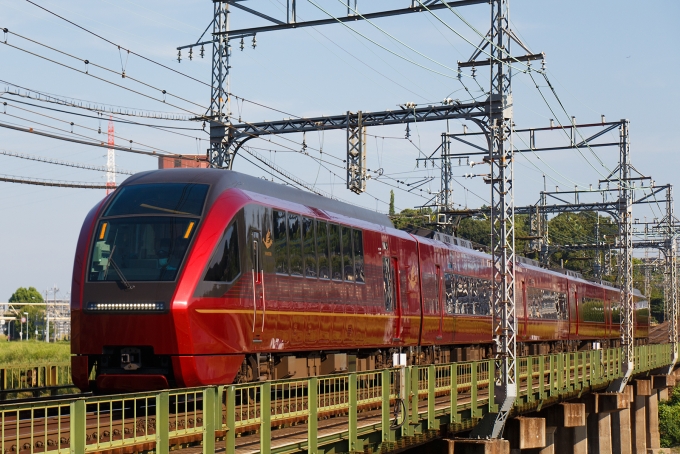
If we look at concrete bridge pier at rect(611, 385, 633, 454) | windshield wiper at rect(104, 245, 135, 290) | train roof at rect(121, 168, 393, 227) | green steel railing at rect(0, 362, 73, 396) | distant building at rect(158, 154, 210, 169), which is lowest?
concrete bridge pier at rect(611, 385, 633, 454)

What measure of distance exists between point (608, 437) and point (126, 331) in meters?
31.3

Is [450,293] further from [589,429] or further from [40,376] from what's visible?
[589,429]

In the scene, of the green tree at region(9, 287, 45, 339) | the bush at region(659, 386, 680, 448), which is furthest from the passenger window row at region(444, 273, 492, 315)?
the green tree at region(9, 287, 45, 339)

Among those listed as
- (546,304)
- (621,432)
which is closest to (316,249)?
(546,304)

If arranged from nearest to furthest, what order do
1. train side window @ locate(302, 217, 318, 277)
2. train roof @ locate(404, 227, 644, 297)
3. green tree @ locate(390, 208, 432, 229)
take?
train side window @ locate(302, 217, 318, 277), train roof @ locate(404, 227, 644, 297), green tree @ locate(390, 208, 432, 229)

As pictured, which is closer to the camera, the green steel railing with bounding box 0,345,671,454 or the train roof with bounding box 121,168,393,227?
the green steel railing with bounding box 0,345,671,454

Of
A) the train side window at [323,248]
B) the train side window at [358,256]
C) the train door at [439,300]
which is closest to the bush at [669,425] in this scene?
the train door at [439,300]

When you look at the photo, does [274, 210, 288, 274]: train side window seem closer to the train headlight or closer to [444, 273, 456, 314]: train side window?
the train headlight

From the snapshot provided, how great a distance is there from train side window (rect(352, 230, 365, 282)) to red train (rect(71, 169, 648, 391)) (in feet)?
0.15

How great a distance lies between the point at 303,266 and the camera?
62.8 feet

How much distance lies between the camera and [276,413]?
1318cm

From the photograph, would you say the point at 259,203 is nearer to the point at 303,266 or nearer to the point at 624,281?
the point at 303,266

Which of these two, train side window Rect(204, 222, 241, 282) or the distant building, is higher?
the distant building

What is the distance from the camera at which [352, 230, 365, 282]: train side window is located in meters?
21.8
